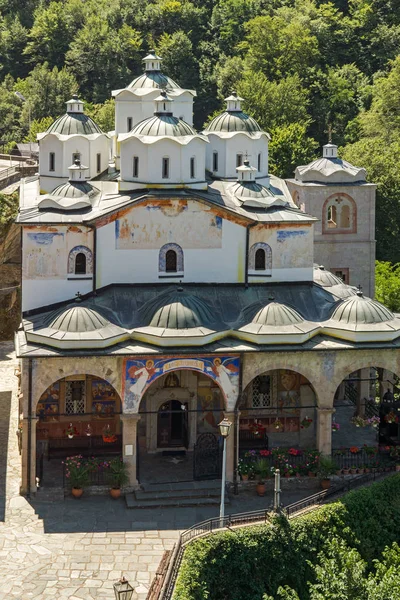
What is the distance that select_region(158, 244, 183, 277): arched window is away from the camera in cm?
3628

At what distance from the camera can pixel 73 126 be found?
136 ft

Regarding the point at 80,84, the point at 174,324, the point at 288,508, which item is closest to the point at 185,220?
the point at 174,324

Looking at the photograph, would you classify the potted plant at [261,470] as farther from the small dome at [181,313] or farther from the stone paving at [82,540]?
the small dome at [181,313]

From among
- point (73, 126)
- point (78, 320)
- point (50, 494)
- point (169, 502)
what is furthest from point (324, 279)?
point (50, 494)

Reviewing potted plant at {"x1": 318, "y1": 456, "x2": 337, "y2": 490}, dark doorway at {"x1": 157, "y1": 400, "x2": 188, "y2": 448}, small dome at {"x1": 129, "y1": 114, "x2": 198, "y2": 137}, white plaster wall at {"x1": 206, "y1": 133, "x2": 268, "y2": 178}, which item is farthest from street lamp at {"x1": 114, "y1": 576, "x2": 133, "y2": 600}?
white plaster wall at {"x1": 206, "y1": 133, "x2": 268, "y2": 178}

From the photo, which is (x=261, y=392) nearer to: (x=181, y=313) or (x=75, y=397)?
(x=181, y=313)

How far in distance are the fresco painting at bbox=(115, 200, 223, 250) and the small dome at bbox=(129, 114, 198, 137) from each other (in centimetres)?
262

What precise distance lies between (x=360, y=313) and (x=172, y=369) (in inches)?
248

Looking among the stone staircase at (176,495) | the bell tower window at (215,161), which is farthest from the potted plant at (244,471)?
the bell tower window at (215,161)

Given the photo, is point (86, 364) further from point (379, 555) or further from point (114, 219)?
point (379, 555)

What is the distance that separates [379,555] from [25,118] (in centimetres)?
5754

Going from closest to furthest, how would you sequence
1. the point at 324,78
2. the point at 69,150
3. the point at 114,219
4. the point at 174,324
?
1. the point at 174,324
2. the point at 114,219
3. the point at 69,150
4. the point at 324,78

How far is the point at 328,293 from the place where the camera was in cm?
3719

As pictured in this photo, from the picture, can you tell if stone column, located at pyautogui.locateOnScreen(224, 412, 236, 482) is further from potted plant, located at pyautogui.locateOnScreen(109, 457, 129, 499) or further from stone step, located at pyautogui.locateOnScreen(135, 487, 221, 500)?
potted plant, located at pyautogui.locateOnScreen(109, 457, 129, 499)
